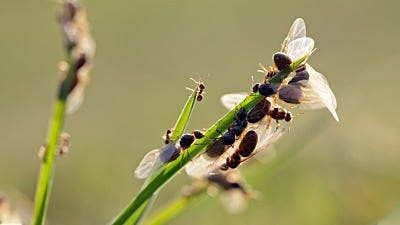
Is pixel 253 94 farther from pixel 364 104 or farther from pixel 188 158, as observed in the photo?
pixel 364 104

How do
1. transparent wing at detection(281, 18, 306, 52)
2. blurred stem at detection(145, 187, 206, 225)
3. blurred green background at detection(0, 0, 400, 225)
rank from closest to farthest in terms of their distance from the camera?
1. transparent wing at detection(281, 18, 306, 52)
2. blurred stem at detection(145, 187, 206, 225)
3. blurred green background at detection(0, 0, 400, 225)

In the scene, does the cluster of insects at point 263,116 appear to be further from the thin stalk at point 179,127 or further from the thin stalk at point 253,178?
the thin stalk at point 253,178

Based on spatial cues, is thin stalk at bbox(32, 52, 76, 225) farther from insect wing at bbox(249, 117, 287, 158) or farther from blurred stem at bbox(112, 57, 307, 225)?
insect wing at bbox(249, 117, 287, 158)

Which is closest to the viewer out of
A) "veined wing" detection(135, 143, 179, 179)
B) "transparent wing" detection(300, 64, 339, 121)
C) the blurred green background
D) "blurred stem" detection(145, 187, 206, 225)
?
"transparent wing" detection(300, 64, 339, 121)

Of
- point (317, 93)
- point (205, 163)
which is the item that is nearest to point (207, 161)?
point (205, 163)

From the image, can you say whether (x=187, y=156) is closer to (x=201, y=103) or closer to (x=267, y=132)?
(x=267, y=132)

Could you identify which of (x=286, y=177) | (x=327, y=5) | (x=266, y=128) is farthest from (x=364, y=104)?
(x=327, y=5)

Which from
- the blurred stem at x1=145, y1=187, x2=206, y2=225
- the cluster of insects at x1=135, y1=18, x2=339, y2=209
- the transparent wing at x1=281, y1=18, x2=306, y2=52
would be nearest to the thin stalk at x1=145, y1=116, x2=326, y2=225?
the blurred stem at x1=145, y1=187, x2=206, y2=225
